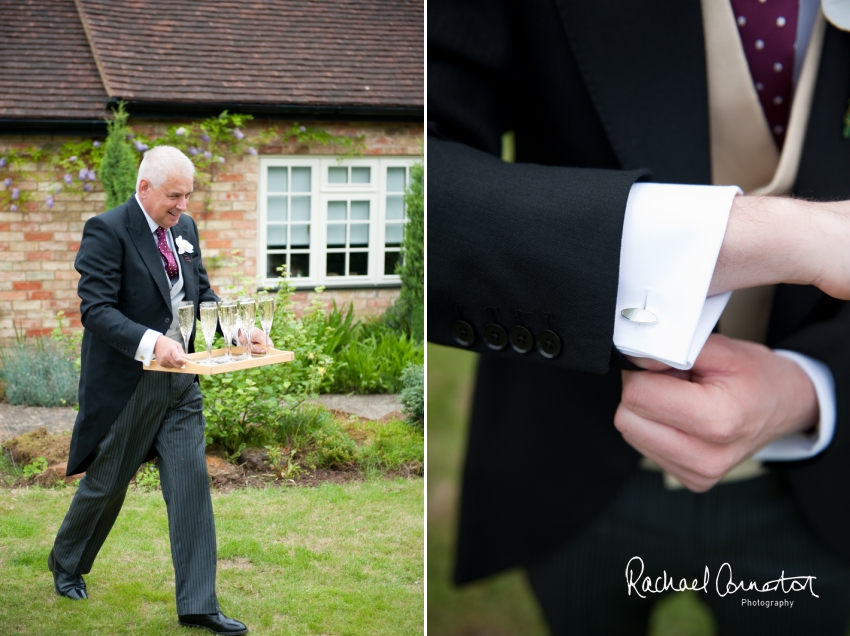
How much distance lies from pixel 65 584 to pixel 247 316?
95cm

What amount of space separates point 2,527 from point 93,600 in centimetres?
34

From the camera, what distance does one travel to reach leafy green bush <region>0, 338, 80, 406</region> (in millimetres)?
2164

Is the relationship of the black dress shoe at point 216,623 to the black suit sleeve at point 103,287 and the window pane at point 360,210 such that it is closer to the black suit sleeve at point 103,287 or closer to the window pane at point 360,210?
the black suit sleeve at point 103,287

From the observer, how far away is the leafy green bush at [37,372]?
216cm

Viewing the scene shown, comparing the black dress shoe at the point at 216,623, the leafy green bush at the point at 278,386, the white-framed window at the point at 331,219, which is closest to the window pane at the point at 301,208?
the white-framed window at the point at 331,219

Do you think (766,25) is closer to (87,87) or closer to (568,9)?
(568,9)

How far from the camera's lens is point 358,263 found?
2.49 meters

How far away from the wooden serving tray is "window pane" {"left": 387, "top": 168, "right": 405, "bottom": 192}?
2.14 feet

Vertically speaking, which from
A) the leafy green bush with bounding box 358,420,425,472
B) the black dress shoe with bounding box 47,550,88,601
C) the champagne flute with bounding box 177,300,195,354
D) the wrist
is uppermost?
the wrist

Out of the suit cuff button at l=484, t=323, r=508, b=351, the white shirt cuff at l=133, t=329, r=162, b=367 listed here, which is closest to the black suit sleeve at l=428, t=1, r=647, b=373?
the suit cuff button at l=484, t=323, r=508, b=351

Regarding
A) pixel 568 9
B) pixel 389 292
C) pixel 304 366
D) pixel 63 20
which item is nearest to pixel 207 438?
pixel 304 366

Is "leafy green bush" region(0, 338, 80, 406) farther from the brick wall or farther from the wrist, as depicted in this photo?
the wrist

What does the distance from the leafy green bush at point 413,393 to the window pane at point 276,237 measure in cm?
57

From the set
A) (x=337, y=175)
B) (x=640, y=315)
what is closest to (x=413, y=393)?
(x=337, y=175)
